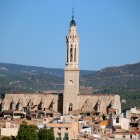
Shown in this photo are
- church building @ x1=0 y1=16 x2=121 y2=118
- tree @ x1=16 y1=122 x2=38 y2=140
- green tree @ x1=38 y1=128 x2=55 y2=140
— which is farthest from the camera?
church building @ x1=0 y1=16 x2=121 y2=118

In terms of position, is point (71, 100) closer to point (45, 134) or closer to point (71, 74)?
point (71, 74)

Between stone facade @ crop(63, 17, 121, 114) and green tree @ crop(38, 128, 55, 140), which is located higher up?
stone facade @ crop(63, 17, 121, 114)

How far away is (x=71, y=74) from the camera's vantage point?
302 ft

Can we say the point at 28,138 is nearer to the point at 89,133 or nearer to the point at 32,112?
the point at 89,133

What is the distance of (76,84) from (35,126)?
2552cm

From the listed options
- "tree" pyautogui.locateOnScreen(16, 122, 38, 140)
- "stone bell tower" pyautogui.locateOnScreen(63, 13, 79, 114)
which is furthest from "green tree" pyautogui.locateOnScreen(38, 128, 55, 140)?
"stone bell tower" pyautogui.locateOnScreen(63, 13, 79, 114)

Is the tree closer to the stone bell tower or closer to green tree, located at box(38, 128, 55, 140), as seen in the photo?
green tree, located at box(38, 128, 55, 140)

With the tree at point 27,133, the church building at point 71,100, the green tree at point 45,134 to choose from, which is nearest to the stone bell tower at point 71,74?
the church building at point 71,100

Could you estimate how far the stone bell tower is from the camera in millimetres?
91125

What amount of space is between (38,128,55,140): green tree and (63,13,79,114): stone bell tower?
Answer: 90.0ft

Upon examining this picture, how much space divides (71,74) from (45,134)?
3037cm

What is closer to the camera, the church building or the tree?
the tree

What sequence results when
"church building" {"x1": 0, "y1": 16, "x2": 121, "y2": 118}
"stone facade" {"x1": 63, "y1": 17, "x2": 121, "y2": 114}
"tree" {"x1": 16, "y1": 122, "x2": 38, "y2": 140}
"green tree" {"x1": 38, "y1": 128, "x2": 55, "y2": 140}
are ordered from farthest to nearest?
"stone facade" {"x1": 63, "y1": 17, "x2": 121, "y2": 114} → "church building" {"x1": 0, "y1": 16, "x2": 121, "y2": 118} → "tree" {"x1": 16, "y1": 122, "x2": 38, "y2": 140} → "green tree" {"x1": 38, "y1": 128, "x2": 55, "y2": 140}

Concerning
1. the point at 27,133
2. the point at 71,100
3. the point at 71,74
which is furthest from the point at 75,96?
the point at 27,133
